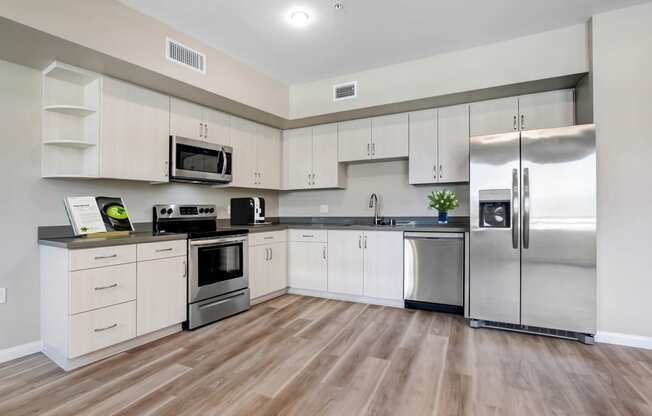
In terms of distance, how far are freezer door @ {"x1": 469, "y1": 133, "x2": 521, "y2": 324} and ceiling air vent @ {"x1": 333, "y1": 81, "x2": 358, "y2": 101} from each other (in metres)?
1.49

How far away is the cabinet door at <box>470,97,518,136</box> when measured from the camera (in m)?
3.39

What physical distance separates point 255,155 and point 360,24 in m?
2.03

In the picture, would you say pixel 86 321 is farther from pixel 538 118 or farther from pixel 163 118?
pixel 538 118

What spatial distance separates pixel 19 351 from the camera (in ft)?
8.21

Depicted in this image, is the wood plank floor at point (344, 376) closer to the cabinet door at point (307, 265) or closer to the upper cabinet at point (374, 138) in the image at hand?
the cabinet door at point (307, 265)

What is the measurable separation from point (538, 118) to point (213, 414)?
3.67m

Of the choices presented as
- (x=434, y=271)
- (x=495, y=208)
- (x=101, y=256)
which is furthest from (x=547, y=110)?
(x=101, y=256)

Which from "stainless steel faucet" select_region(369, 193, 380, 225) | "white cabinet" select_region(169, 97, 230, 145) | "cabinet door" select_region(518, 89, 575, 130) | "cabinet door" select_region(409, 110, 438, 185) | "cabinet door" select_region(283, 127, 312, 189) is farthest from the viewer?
"cabinet door" select_region(283, 127, 312, 189)

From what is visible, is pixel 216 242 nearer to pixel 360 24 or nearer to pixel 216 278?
pixel 216 278

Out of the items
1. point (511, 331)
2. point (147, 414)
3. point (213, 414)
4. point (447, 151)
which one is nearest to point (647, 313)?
point (511, 331)

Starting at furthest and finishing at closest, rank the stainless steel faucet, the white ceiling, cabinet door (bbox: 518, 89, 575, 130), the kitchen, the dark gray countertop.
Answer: the stainless steel faucet, cabinet door (bbox: 518, 89, 575, 130), the white ceiling, the dark gray countertop, the kitchen

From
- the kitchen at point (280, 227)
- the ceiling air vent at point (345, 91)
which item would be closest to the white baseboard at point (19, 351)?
the kitchen at point (280, 227)

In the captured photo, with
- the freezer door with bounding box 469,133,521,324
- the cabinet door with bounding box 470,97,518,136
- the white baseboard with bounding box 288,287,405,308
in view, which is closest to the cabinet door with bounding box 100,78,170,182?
the white baseboard with bounding box 288,287,405,308

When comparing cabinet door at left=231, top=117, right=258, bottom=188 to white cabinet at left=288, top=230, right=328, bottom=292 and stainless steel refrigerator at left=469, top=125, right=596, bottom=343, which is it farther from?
stainless steel refrigerator at left=469, top=125, right=596, bottom=343
